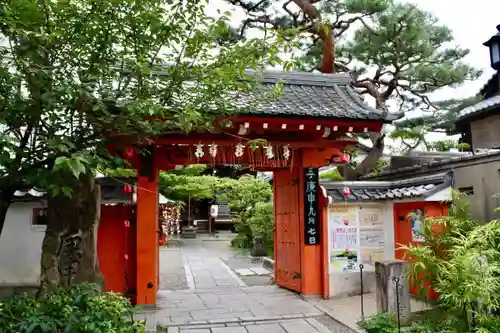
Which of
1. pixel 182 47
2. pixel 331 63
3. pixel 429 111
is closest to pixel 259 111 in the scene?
pixel 182 47

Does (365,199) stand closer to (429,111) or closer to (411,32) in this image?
(411,32)

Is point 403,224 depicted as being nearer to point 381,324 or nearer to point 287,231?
point 287,231

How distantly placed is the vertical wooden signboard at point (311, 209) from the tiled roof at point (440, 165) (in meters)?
2.57

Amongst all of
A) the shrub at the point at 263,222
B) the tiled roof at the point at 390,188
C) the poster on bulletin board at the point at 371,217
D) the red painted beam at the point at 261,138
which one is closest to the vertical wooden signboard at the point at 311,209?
the tiled roof at the point at 390,188

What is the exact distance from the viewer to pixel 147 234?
880 cm

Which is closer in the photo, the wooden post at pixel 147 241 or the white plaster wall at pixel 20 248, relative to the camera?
the white plaster wall at pixel 20 248

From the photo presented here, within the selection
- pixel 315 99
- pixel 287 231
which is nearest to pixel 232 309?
pixel 287 231

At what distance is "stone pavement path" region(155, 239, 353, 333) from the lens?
725cm

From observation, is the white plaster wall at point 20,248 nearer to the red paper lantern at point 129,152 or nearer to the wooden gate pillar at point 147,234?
the wooden gate pillar at point 147,234

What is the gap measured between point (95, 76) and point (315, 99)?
5943 mm

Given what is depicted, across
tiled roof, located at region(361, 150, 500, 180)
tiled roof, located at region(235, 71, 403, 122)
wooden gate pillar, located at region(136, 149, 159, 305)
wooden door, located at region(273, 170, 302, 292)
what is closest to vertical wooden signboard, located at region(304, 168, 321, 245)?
wooden door, located at region(273, 170, 302, 292)

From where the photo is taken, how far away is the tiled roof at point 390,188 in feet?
28.7

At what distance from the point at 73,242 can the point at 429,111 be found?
544 inches

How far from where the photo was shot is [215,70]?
15.4 feet
